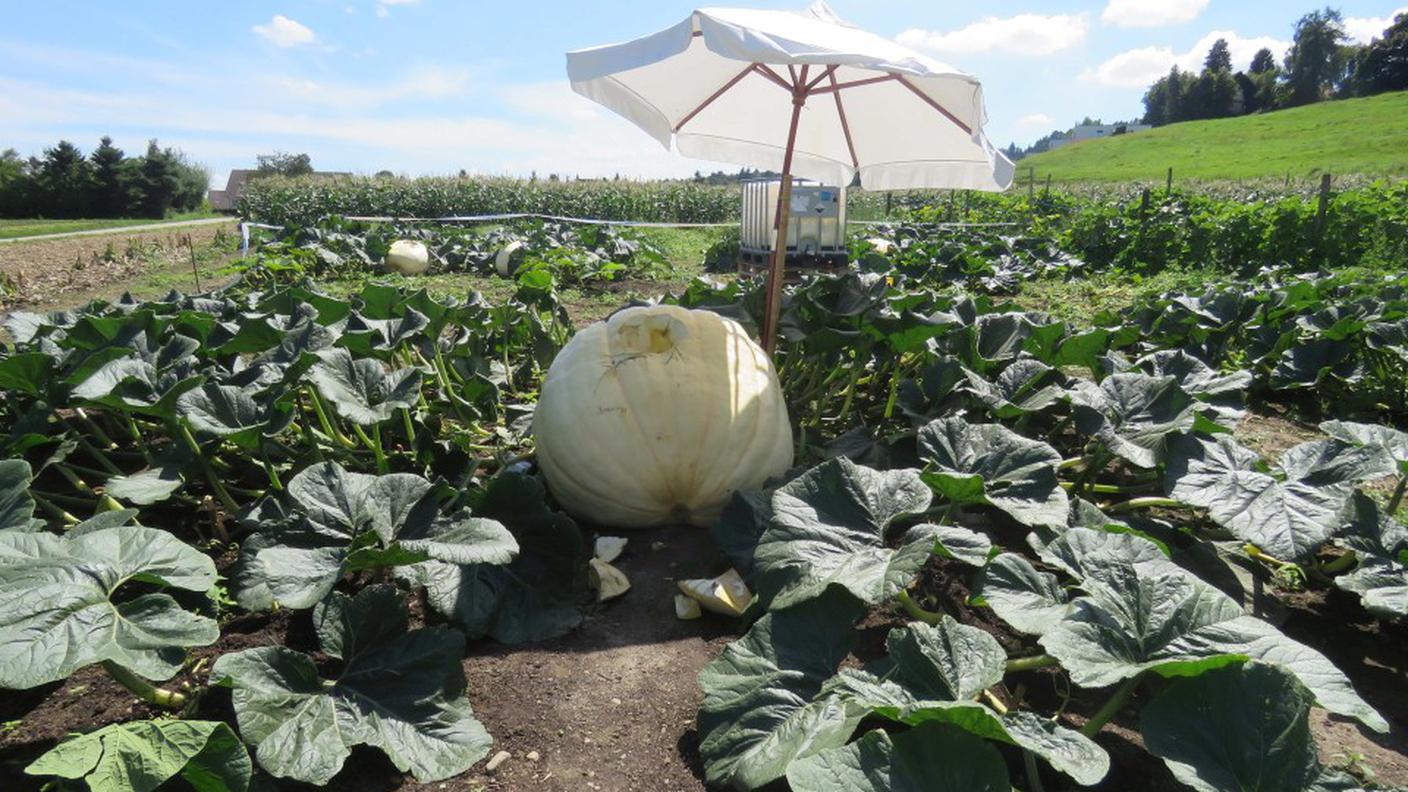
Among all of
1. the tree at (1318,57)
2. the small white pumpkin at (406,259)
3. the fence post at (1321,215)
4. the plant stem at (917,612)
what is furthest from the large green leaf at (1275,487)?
the tree at (1318,57)

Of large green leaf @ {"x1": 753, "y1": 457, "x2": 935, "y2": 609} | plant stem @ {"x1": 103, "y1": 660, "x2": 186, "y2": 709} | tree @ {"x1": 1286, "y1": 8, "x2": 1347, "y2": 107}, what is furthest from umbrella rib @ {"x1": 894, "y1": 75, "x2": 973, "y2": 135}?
tree @ {"x1": 1286, "y1": 8, "x2": 1347, "y2": 107}

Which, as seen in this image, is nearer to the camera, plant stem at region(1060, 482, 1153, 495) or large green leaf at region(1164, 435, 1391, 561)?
large green leaf at region(1164, 435, 1391, 561)

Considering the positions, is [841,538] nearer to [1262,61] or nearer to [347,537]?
[347,537]

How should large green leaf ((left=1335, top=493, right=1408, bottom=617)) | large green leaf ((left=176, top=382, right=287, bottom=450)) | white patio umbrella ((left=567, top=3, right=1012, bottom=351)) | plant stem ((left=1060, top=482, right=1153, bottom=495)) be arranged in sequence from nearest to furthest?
large green leaf ((left=1335, top=493, right=1408, bottom=617)), large green leaf ((left=176, top=382, right=287, bottom=450)), plant stem ((left=1060, top=482, right=1153, bottom=495)), white patio umbrella ((left=567, top=3, right=1012, bottom=351))

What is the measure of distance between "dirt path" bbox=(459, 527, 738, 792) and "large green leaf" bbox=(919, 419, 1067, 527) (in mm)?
694

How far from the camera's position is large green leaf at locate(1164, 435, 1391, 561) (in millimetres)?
1998

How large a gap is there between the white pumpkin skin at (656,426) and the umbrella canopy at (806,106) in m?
1.08

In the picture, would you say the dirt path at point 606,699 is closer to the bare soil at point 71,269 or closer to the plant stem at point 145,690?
the plant stem at point 145,690

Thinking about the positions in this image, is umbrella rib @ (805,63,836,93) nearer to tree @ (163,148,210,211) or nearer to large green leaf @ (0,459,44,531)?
large green leaf @ (0,459,44,531)

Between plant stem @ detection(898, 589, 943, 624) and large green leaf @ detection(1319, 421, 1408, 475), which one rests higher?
large green leaf @ detection(1319, 421, 1408, 475)

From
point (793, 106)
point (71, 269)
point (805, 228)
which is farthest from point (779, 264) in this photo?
point (71, 269)

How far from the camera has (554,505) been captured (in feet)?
9.39

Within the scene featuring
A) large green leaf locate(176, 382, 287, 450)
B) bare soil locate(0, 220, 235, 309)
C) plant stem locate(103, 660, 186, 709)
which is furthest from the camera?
bare soil locate(0, 220, 235, 309)

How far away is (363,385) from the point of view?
2.57 meters
